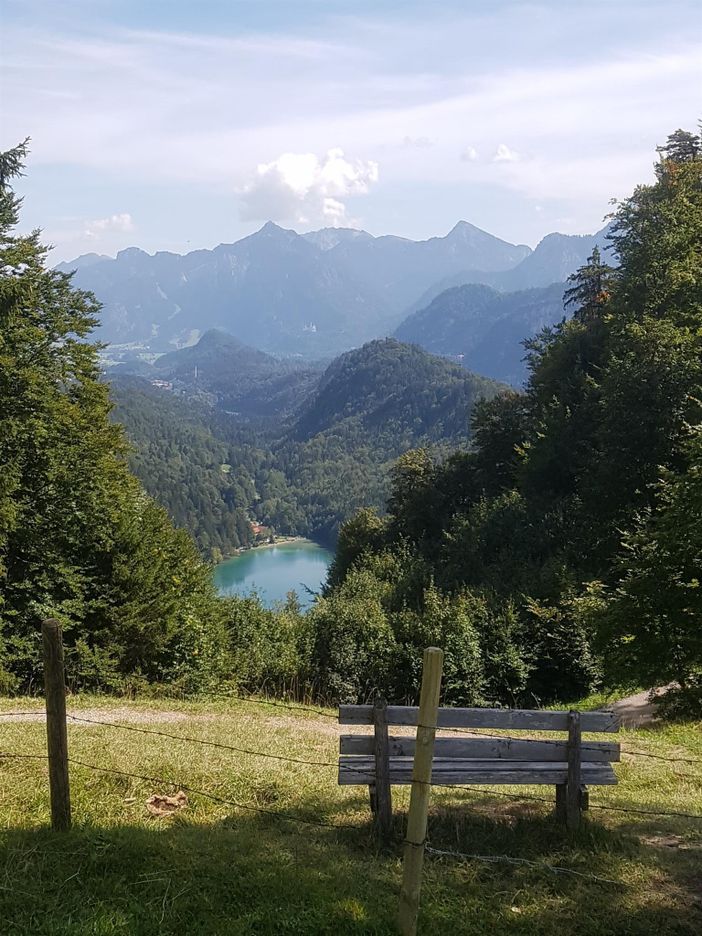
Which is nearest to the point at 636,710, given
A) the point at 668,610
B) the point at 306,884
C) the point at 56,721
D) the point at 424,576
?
the point at 668,610

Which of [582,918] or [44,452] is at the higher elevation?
[44,452]

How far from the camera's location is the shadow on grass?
4.94m

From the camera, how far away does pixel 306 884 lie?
5.45 metres

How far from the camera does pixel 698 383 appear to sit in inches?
1001

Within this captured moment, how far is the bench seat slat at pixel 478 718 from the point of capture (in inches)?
247

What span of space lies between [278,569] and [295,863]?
15400 centimetres

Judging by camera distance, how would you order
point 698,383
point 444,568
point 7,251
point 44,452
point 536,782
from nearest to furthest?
point 536,782 → point 7,251 → point 44,452 → point 698,383 → point 444,568

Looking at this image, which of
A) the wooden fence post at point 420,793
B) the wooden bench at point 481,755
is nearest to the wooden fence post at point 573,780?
the wooden bench at point 481,755

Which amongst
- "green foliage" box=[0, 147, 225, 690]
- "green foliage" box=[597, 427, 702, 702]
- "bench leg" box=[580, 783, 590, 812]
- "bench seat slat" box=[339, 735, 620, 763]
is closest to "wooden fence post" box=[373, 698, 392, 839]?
"bench seat slat" box=[339, 735, 620, 763]

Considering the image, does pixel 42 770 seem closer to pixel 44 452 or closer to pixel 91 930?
pixel 91 930

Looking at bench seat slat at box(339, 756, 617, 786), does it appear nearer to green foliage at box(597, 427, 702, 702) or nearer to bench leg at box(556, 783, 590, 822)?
bench leg at box(556, 783, 590, 822)

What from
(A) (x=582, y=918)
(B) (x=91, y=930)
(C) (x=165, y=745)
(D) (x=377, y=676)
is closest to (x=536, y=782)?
(A) (x=582, y=918)

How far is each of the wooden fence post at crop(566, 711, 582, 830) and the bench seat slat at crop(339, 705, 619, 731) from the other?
0.48 feet

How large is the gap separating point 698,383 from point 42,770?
24.9 metres
